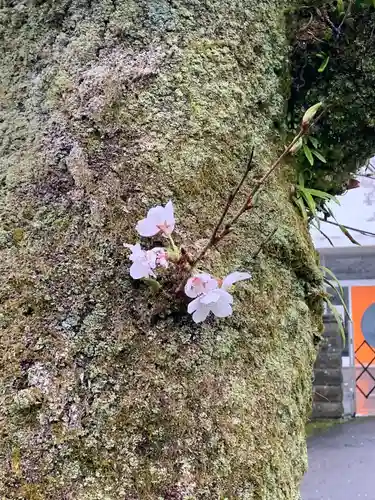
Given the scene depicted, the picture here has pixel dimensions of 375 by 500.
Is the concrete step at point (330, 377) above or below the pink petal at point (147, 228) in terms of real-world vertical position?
below

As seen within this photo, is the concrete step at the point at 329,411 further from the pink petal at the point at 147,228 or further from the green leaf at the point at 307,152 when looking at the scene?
the pink petal at the point at 147,228

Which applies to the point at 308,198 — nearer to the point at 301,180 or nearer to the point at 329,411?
the point at 301,180

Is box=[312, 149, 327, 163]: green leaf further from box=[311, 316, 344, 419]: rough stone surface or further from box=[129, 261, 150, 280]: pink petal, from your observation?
box=[311, 316, 344, 419]: rough stone surface

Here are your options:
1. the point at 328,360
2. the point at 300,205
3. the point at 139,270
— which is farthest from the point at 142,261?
the point at 328,360

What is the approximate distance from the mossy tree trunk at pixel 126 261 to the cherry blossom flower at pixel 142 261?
26 mm

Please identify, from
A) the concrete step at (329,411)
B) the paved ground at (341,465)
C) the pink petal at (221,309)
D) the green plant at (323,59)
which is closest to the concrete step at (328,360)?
the concrete step at (329,411)

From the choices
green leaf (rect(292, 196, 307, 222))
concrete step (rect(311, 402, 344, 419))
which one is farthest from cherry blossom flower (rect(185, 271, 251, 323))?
concrete step (rect(311, 402, 344, 419))

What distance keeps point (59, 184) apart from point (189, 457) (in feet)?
1.05

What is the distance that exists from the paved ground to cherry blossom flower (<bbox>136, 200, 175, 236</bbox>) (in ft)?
8.87

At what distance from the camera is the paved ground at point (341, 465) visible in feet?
9.61

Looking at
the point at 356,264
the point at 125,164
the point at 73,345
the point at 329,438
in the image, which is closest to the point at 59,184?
the point at 125,164

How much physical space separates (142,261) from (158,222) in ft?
0.14

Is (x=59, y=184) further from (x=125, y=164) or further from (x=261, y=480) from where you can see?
(x=261, y=480)

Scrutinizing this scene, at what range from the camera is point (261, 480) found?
56 centimetres
